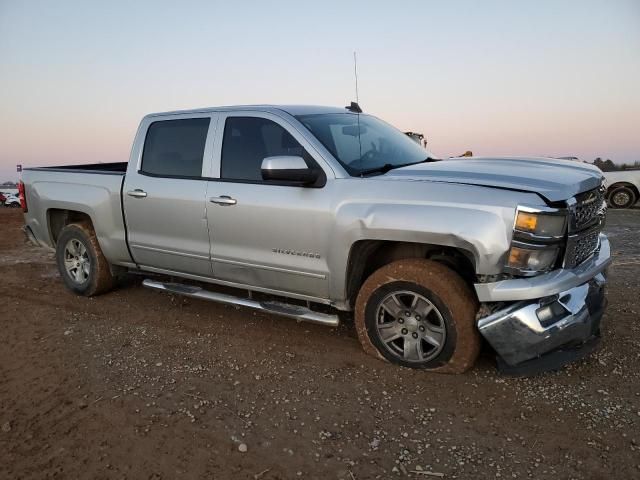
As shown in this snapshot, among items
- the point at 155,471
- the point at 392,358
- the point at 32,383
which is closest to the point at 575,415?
the point at 392,358

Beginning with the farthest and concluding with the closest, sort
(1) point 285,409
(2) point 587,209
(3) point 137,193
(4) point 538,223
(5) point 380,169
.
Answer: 1. (3) point 137,193
2. (5) point 380,169
3. (2) point 587,209
4. (1) point 285,409
5. (4) point 538,223

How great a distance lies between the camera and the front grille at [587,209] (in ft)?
10.5

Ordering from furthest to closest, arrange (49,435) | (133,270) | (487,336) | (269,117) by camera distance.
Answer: (133,270), (269,117), (487,336), (49,435)

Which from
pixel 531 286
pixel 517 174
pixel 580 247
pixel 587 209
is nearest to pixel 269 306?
pixel 531 286

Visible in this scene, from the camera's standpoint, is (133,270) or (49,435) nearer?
(49,435)

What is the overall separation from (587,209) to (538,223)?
0.61 m

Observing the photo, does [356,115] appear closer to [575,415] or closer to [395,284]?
[395,284]

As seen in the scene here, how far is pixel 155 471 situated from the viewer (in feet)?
8.45

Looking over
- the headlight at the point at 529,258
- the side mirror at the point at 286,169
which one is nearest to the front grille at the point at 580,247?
the headlight at the point at 529,258

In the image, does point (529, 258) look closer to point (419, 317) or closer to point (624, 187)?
point (419, 317)

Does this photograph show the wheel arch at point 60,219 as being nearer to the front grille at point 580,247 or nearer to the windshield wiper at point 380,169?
the windshield wiper at point 380,169

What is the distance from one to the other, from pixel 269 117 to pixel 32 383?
265 cm

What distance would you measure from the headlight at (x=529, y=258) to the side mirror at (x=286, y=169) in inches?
58.5

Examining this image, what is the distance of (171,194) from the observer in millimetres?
4590
